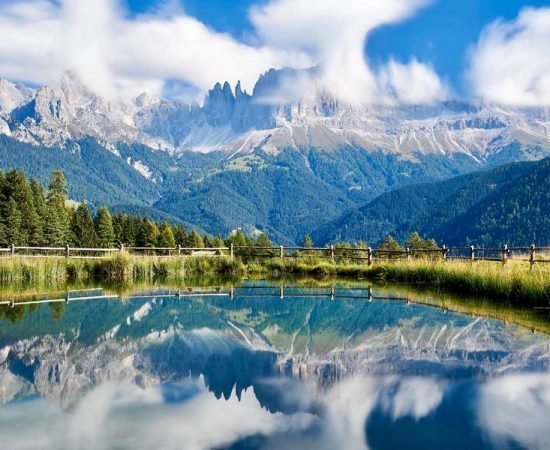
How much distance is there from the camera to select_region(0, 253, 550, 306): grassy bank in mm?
21958

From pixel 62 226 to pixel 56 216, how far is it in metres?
1.95

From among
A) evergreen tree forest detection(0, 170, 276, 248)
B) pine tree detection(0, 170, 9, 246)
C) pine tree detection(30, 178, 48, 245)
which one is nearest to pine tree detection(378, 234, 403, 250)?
evergreen tree forest detection(0, 170, 276, 248)

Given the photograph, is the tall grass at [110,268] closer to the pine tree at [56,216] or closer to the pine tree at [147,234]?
the pine tree at [56,216]

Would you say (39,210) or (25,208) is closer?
(25,208)

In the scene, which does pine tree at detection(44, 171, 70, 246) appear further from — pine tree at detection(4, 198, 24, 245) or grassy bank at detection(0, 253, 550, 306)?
grassy bank at detection(0, 253, 550, 306)

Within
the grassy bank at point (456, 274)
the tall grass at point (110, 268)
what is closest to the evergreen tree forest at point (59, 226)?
the tall grass at point (110, 268)

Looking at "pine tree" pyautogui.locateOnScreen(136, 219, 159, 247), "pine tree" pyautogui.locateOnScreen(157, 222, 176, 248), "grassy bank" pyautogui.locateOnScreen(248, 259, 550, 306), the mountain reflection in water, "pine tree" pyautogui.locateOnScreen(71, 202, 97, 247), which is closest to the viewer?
the mountain reflection in water

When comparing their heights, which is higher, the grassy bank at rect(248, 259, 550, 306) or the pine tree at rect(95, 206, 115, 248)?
the pine tree at rect(95, 206, 115, 248)

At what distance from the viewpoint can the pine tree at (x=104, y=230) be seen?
90438 millimetres

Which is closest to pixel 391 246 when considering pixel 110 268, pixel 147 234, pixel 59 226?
pixel 147 234

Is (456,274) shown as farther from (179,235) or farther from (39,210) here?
(179,235)

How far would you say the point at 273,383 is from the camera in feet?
35.6

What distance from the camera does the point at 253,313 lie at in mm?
20703

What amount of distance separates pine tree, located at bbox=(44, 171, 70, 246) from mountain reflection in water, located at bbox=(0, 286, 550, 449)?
62.4 meters
